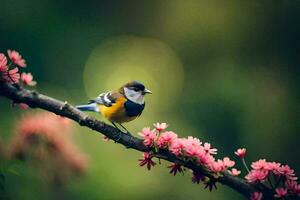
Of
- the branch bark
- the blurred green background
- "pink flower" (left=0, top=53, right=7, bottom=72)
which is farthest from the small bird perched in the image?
the blurred green background

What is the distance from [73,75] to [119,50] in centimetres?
70

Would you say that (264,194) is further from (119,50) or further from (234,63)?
(119,50)

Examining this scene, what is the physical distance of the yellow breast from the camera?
219 cm

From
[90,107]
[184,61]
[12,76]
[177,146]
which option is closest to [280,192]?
[177,146]

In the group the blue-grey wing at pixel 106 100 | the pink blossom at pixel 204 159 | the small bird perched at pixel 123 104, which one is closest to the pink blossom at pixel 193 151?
the pink blossom at pixel 204 159

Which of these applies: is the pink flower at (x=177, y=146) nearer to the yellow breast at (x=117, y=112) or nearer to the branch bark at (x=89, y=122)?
the branch bark at (x=89, y=122)

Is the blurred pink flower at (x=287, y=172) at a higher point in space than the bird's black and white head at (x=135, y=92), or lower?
lower

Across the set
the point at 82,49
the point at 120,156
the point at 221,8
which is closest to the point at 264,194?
the point at 120,156

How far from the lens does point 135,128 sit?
441 centimetres

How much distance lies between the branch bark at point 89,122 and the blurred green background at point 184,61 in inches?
85.0

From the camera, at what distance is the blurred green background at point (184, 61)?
209 inches

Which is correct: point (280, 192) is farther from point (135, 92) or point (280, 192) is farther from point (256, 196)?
point (135, 92)

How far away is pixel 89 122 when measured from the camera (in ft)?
5.22

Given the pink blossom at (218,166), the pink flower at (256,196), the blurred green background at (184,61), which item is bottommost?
the pink flower at (256,196)
